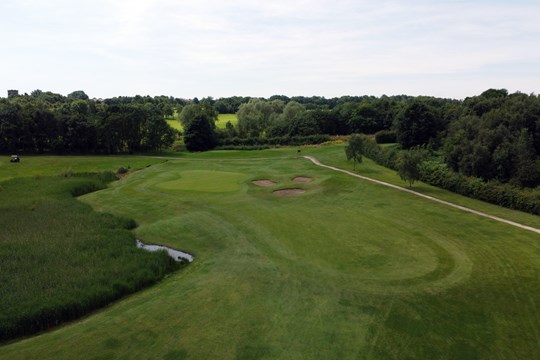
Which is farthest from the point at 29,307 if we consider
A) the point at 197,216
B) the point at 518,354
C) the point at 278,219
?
the point at 518,354

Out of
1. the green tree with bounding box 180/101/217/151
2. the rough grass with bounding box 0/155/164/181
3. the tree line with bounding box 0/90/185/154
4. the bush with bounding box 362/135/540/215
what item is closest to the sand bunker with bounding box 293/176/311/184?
the bush with bounding box 362/135/540/215

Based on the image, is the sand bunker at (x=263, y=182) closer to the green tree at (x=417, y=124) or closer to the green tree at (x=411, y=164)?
the green tree at (x=411, y=164)

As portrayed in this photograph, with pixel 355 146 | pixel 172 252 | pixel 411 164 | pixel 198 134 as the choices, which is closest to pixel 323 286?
pixel 172 252

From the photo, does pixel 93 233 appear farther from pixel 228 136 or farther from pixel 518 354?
pixel 228 136

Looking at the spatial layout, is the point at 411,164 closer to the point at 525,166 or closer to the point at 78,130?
the point at 525,166

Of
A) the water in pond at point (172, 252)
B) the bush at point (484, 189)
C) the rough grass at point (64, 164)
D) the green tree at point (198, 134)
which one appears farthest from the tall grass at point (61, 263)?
the green tree at point (198, 134)

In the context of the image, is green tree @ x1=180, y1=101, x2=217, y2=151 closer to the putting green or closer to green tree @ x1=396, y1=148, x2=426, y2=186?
the putting green
